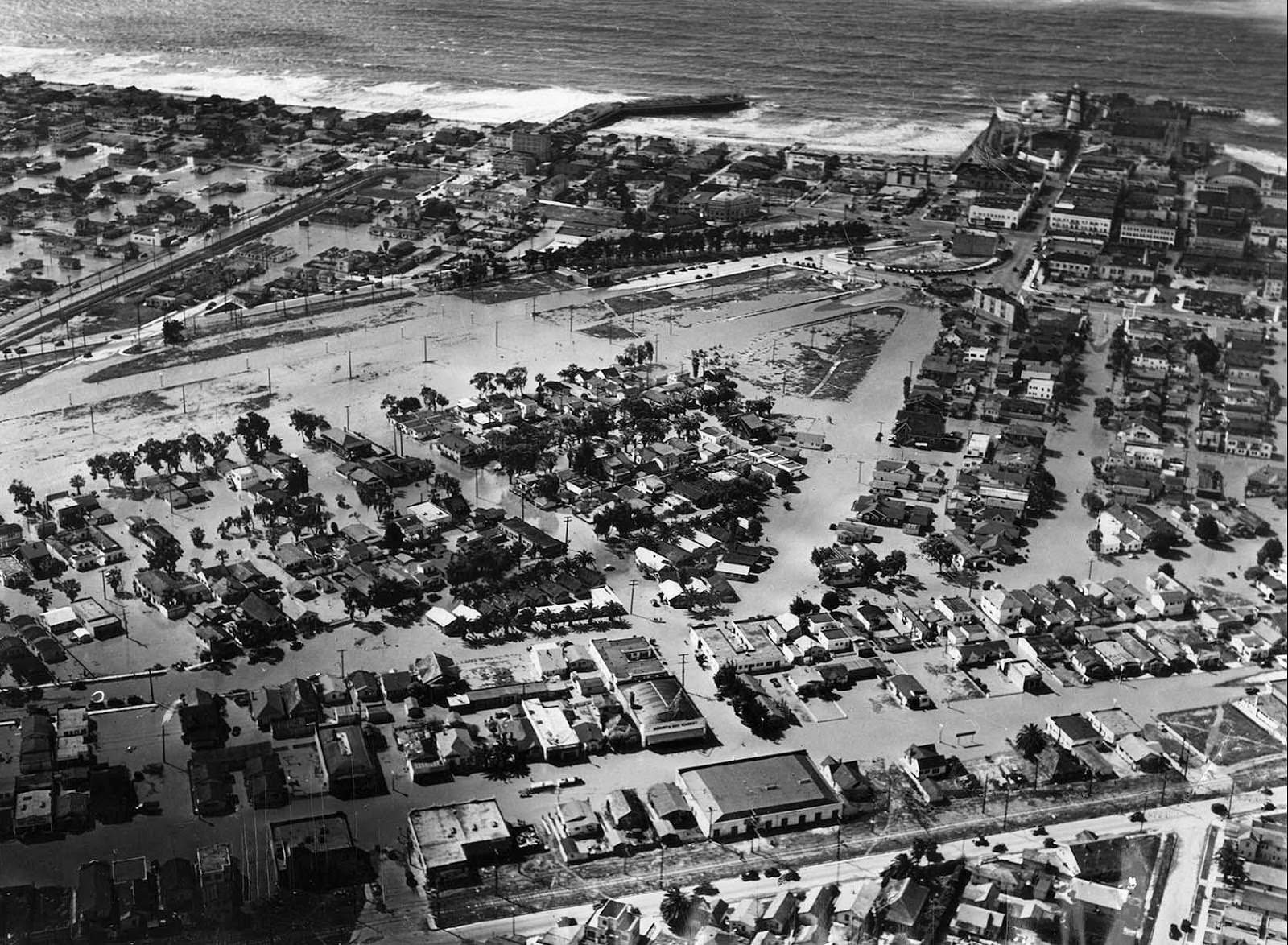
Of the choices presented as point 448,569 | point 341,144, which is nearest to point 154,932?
point 448,569

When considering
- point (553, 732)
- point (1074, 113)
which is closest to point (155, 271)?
point (553, 732)

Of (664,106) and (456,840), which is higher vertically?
(664,106)

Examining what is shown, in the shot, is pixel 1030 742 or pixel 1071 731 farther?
→ pixel 1071 731

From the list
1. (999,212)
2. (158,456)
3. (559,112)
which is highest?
(559,112)

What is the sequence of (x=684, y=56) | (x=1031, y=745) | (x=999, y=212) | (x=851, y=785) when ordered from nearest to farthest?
1. (x=851, y=785)
2. (x=1031, y=745)
3. (x=999, y=212)
4. (x=684, y=56)

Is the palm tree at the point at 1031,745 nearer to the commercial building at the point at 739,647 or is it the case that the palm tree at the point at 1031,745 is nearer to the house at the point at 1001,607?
the house at the point at 1001,607

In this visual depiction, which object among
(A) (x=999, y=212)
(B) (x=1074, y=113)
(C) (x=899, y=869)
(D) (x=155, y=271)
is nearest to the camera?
(C) (x=899, y=869)

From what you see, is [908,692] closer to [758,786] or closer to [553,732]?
[758,786]
